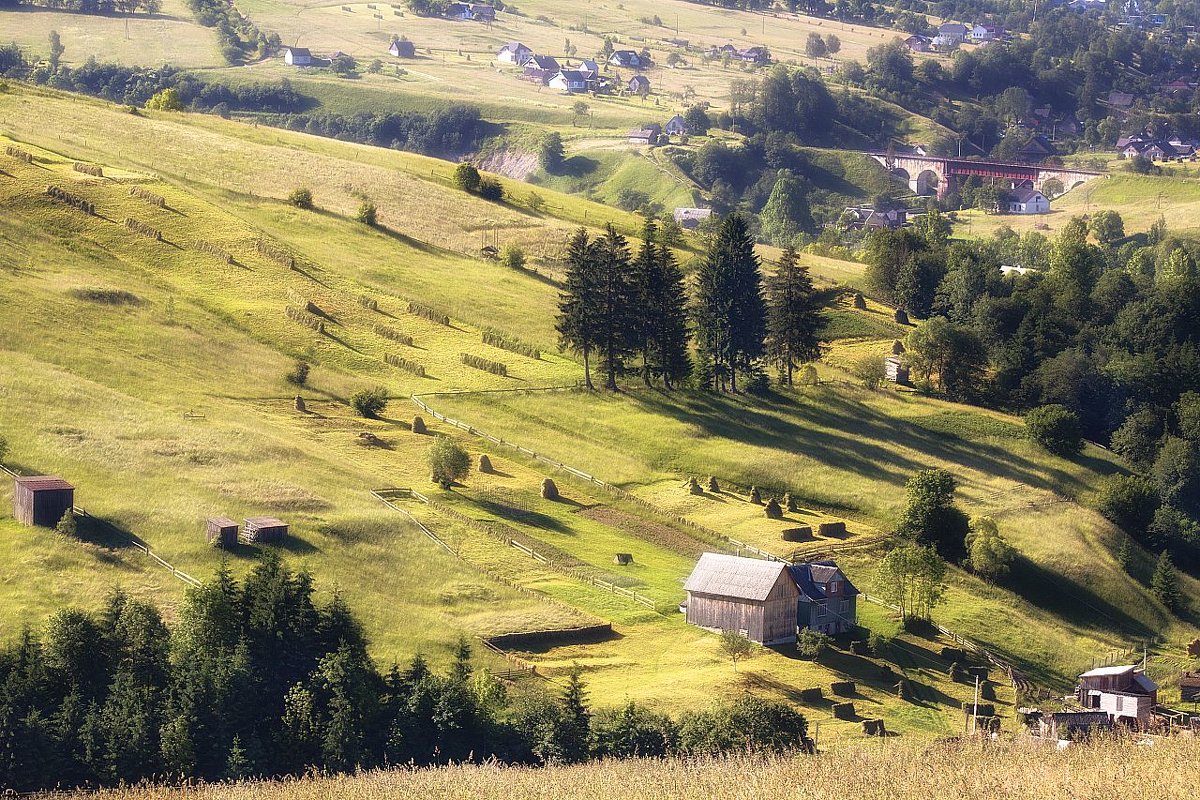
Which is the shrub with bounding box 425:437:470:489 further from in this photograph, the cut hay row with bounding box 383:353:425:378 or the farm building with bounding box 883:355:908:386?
the farm building with bounding box 883:355:908:386

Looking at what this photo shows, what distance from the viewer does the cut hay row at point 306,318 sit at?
107 metres

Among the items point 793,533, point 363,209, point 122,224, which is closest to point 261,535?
point 793,533

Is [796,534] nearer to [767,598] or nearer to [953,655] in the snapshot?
[953,655]

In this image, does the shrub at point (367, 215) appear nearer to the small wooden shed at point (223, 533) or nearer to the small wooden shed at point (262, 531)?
the small wooden shed at point (262, 531)

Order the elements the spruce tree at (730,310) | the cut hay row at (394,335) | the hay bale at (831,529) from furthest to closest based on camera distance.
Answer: the spruce tree at (730,310) < the cut hay row at (394,335) < the hay bale at (831,529)

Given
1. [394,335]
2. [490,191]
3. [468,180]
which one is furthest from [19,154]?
[490,191]

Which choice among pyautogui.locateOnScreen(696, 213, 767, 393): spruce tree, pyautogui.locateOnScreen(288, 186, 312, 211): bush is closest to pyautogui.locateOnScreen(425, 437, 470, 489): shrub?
pyautogui.locateOnScreen(696, 213, 767, 393): spruce tree

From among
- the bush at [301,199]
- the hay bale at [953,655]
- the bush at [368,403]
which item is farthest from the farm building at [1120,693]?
the bush at [301,199]

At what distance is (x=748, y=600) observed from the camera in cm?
7238

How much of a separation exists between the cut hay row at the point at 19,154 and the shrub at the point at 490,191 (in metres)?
40.5

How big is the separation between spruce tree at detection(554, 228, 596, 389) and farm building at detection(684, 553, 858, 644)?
3279 centimetres

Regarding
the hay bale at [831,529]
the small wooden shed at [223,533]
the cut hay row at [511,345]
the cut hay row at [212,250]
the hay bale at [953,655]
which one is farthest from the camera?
the cut hay row at [212,250]

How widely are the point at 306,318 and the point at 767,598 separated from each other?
47.7 meters

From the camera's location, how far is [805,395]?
108 meters
